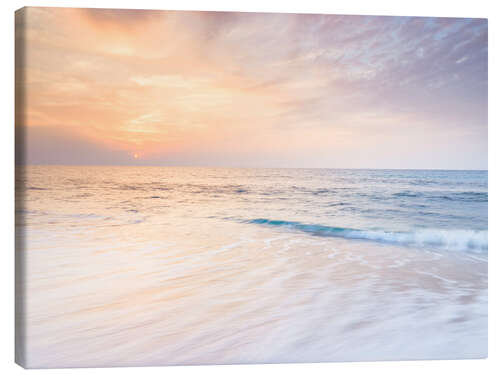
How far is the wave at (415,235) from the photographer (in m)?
2.81

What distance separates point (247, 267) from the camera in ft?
9.52

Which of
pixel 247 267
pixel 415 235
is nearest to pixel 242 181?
pixel 247 267

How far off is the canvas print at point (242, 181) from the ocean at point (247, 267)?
0.01 metres

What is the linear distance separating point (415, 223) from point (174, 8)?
2388mm

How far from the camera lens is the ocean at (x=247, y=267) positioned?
7.35ft

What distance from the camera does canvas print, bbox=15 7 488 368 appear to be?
2299mm

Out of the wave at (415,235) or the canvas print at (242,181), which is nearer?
the canvas print at (242,181)

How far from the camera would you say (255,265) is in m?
2.95

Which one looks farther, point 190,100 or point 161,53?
point 190,100

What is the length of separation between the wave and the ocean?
1cm

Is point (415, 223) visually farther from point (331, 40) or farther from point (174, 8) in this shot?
point (174, 8)
